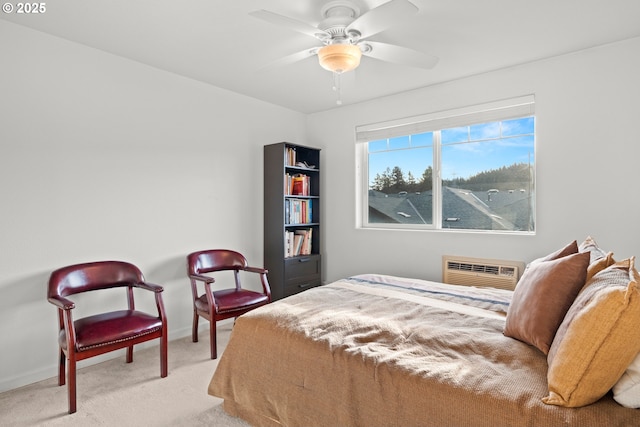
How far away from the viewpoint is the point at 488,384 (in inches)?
51.4

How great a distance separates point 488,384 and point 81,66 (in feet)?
11.0

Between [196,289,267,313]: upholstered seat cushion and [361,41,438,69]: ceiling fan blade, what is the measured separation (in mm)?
2149

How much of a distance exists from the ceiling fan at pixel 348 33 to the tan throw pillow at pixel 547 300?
4.74 feet

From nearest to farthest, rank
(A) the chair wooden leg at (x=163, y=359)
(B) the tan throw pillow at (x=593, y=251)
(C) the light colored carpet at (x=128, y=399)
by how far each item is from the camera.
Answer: (B) the tan throw pillow at (x=593, y=251) → (C) the light colored carpet at (x=128, y=399) → (A) the chair wooden leg at (x=163, y=359)

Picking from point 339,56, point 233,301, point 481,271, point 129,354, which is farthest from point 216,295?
point 481,271

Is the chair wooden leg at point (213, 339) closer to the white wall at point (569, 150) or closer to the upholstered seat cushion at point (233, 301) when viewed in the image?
the upholstered seat cushion at point (233, 301)

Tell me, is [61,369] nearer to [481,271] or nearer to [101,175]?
[101,175]

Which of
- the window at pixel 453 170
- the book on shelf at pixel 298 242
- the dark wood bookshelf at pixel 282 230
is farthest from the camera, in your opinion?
the book on shelf at pixel 298 242

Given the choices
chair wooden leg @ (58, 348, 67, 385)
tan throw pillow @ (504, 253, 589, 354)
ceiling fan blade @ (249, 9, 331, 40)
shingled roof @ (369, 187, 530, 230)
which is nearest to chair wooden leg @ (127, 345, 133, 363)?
chair wooden leg @ (58, 348, 67, 385)

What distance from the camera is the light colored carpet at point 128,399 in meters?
2.05

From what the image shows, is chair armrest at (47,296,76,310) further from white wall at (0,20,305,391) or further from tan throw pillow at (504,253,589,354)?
tan throw pillow at (504,253,589,354)

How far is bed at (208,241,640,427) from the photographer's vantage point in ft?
4.08

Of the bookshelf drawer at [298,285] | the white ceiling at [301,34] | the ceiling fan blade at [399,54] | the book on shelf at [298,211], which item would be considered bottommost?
the bookshelf drawer at [298,285]

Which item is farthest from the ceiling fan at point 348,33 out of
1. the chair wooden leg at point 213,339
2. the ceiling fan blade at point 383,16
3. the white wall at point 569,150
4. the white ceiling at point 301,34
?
the chair wooden leg at point 213,339
